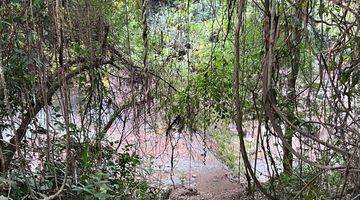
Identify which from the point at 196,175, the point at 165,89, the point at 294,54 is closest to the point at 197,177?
the point at 196,175

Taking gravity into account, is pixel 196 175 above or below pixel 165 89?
below

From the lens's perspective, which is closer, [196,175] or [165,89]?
[165,89]

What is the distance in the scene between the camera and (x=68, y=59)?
2.61m

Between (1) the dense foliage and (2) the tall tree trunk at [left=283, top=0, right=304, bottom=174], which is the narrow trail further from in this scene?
(2) the tall tree trunk at [left=283, top=0, right=304, bottom=174]

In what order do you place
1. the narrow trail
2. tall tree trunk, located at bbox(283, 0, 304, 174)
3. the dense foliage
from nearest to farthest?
the dense foliage → tall tree trunk, located at bbox(283, 0, 304, 174) → the narrow trail

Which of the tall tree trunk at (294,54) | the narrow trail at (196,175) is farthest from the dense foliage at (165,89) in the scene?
the narrow trail at (196,175)

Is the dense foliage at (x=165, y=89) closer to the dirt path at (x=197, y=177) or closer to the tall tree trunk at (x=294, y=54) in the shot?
the tall tree trunk at (x=294, y=54)

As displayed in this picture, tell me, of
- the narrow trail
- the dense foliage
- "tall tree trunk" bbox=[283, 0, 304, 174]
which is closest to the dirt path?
the narrow trail

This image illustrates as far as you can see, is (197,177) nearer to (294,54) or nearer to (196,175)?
(196,175)

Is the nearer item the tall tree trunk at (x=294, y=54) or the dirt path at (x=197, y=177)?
the tall tree trunk at (x=294, y=54)

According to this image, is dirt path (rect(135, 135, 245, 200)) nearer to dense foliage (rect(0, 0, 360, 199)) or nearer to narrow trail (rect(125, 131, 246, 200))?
narrow trail (rect(125, 131, 246, 200))

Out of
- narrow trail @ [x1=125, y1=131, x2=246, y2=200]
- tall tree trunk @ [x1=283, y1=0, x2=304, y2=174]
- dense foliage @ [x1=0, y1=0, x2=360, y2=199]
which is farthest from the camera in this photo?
narrow trail @ [x1=125, y1=131, x2=246, y2=200]

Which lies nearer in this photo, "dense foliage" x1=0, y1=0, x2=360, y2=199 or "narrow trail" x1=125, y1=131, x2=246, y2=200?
"dense foliage" x1=0, y1=0, x2=360, y2=199

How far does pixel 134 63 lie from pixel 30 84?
1041 mm
